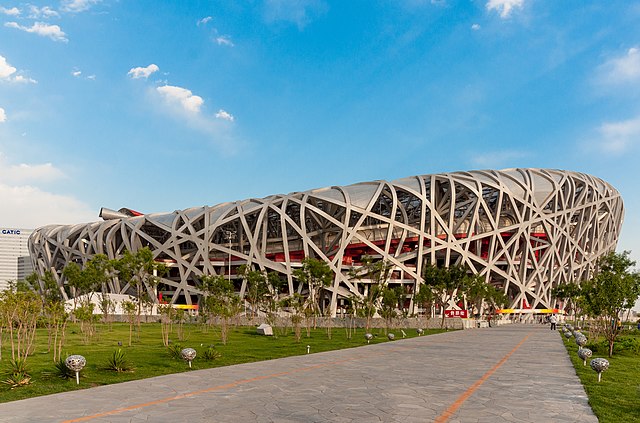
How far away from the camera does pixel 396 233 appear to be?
7131 cm

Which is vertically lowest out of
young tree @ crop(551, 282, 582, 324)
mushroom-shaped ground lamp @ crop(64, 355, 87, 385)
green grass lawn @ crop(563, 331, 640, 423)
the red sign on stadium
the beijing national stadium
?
the red sign on stadium

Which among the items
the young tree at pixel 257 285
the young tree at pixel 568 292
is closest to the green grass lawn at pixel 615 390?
the young tree at pixel 257 285

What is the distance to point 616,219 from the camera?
90.9 meters

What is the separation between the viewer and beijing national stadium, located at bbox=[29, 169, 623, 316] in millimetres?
67250

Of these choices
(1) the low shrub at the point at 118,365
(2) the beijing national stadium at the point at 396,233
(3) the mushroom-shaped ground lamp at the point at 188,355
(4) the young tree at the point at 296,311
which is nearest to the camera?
(1) the low shrub at the point at 118,365

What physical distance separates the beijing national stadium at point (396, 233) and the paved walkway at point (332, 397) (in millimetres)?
49467

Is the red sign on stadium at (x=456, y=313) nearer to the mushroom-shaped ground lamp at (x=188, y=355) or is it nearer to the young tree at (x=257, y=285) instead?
the young tree at (x=257, y=285)

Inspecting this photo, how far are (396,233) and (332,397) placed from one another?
61.8m

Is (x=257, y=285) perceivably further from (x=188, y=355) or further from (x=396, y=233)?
(x=188, y=355)

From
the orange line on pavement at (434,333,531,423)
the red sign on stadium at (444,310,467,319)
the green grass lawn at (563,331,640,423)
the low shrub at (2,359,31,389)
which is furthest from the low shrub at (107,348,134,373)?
the red sign on stadium at (444,310,467,319)

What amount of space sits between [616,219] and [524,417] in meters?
96.3

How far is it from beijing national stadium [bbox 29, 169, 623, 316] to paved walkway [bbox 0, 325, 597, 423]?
49.5 m

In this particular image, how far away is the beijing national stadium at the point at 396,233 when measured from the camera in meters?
67.2

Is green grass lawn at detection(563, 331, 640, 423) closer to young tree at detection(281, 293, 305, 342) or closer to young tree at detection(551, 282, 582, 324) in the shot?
young tree at detection(281, 293, 305, 342)
